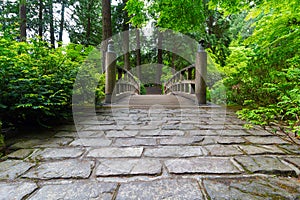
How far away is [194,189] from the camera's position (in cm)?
107

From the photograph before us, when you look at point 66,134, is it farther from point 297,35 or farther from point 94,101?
point 297,35

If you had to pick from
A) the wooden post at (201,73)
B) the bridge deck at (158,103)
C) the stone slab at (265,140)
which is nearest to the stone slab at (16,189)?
the stone slab at (265,140)

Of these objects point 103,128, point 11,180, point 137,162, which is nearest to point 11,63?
point 103,128

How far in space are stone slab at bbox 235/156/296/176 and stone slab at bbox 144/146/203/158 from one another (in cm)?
36

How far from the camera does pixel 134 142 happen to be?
1.92m

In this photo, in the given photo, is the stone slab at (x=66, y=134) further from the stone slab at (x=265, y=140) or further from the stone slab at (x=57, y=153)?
the stone slab at (x=265, y=140)

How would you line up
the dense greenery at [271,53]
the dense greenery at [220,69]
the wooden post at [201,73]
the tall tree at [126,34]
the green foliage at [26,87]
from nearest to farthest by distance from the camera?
the dense greenery at [220,69]
the green foliage at [26,87]
the dense greenery at [271,53]
the wooden post at [201,73]
the tall tree at [126,34]

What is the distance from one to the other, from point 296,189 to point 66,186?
1438 mm

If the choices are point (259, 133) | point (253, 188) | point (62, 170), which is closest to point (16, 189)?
point (62, 170)

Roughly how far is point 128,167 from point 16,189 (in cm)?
72

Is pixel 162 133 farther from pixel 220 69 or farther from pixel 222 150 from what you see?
pixel 220 69

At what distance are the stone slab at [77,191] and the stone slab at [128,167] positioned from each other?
140 millimetres

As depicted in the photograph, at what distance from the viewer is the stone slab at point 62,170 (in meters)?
1.22

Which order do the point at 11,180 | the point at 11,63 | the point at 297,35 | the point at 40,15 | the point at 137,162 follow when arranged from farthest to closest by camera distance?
the point at 40,15 → the point at 297,35 → the point at 11,63 → the point at 137,162 → the point at 11,180
